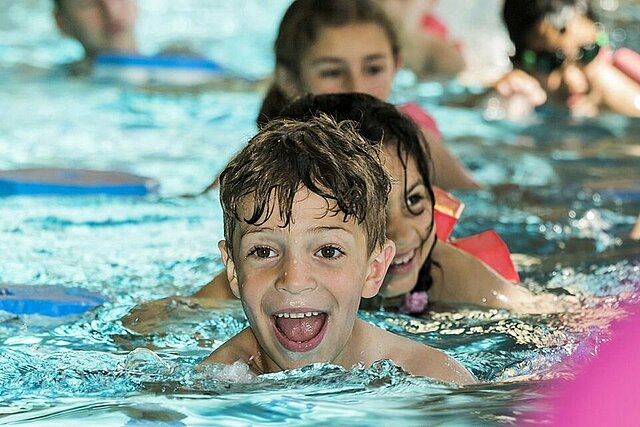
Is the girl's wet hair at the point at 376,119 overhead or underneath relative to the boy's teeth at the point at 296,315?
overhead

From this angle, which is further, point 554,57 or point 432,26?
point 432,26

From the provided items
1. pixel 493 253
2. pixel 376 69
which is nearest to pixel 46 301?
pixel 493 253

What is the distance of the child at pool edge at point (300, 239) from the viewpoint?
7.74 ft

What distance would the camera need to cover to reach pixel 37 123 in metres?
6.18

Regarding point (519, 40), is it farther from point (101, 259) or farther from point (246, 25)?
point (246, 25)

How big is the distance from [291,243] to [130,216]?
2213 millimetres

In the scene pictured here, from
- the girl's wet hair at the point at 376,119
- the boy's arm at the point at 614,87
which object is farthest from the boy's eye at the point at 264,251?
the boy's arm at the point at 614,87

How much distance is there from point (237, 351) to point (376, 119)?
0.81 metres

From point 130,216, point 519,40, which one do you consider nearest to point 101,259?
point 130,216

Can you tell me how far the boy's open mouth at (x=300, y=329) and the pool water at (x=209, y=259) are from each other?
0.06 meters

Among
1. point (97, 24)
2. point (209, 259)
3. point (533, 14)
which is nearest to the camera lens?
point (209, 259)

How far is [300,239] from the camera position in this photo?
2.37 metres

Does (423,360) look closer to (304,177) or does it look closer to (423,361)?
(423,361)

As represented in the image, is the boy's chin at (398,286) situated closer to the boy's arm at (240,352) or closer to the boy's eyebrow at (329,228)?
the boy's arm at (240,352)
